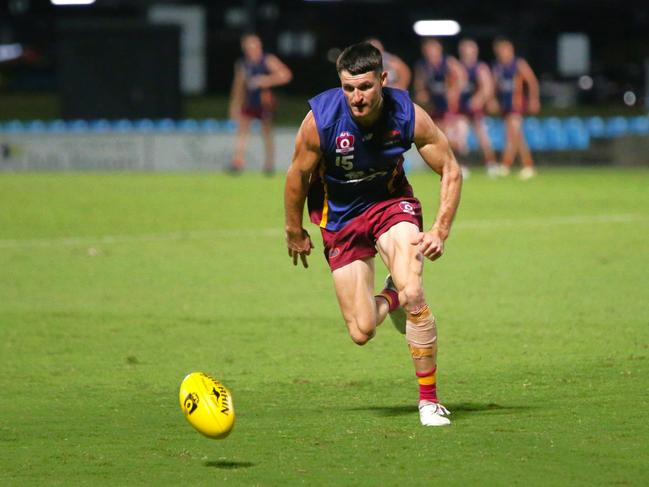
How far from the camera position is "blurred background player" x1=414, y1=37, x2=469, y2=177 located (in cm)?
2617

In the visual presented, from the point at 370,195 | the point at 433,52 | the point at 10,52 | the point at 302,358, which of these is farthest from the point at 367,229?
the point at 10,52

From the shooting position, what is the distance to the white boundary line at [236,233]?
1602 cm

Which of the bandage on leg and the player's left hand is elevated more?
the player's left hand

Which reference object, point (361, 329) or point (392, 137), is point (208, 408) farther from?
point (392, 137)

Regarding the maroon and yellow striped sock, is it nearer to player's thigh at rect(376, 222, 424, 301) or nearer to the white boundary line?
player's thigh at rect(376, 222, 424, 301)

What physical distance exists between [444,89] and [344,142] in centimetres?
1945

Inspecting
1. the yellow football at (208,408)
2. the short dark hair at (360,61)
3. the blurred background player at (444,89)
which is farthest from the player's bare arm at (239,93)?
the yellow football at (208,408)

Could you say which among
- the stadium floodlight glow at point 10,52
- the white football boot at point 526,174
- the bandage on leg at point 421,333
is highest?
the bandage on leg at point 421,333

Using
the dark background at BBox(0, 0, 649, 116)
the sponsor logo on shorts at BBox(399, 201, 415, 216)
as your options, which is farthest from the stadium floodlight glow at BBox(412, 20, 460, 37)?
the sponsor logo on shorts at BBox(399, 201, 415, 216)

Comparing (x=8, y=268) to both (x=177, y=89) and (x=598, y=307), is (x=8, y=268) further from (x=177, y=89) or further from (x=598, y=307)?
(x=177, y=89)

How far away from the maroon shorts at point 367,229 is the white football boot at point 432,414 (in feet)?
3.20

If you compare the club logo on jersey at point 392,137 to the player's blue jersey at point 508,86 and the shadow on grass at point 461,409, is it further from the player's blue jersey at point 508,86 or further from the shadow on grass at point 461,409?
the player's blue jersey at point 508,86

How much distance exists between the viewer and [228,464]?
20.1 ft

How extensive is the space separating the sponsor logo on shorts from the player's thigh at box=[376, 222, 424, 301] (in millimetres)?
85
